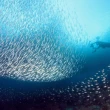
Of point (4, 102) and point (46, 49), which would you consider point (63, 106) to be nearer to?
point (4, 102)

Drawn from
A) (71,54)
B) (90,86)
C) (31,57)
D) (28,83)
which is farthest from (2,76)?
(90,86)

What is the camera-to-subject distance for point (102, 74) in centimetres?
802

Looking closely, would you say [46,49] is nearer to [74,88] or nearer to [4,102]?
[74,88]

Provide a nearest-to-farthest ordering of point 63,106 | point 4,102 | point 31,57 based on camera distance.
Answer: point 31,57, point 63,106, point 4,102

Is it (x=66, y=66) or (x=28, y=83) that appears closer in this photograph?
A: (x=66, y=66)

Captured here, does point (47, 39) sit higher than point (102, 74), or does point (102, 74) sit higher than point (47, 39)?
point (47, 39)

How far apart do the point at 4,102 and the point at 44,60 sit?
601cm

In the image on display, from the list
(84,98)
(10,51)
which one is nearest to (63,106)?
(84,98)

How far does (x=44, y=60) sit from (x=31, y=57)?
1.90 feet

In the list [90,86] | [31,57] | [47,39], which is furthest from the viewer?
[90,86]

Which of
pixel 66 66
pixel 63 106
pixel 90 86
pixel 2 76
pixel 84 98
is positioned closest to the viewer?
pixel 66 66

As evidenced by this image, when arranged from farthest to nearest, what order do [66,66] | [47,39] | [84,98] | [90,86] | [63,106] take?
[63,106] → [84,98] → [90,86] → [66,66] → [47,39]

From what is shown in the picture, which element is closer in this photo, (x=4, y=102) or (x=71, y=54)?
(x=71, y=54)

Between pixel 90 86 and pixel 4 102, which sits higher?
pixel 4 102
